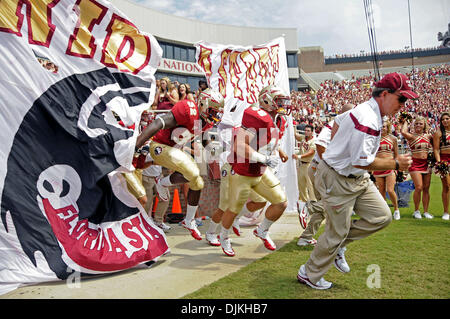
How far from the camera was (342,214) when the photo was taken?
363 centimetres

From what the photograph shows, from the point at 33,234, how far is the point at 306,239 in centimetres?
375

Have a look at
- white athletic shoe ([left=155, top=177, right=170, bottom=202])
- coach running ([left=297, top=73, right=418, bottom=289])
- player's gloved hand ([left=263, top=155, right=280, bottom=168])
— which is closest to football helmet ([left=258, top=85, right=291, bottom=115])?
player's gloved hand ([left=263, top=155, right=280, bottom=168])

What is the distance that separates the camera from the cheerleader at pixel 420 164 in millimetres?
7621

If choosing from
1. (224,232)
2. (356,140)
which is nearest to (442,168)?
(224,232)

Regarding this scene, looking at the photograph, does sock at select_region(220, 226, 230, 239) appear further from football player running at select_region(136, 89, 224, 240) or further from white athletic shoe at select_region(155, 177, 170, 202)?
white athletic shoe at select_region(155, 177, 170, 202)

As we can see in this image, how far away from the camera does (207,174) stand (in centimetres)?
864

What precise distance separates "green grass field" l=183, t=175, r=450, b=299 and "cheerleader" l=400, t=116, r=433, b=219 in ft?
6.18

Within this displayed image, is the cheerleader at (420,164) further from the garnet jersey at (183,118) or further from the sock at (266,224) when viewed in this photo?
the garnet jersey at (183,118)

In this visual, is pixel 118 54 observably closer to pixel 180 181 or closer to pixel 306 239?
pixel 180 181

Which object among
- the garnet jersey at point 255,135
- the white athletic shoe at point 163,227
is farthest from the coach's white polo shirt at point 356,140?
the white athletic shoe at point 163,227

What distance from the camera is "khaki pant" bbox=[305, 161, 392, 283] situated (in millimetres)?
3629

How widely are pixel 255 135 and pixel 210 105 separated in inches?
42.2
